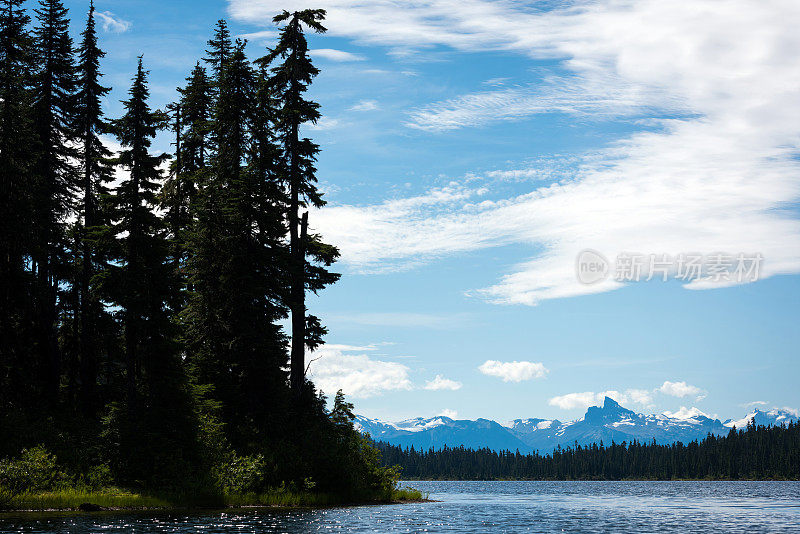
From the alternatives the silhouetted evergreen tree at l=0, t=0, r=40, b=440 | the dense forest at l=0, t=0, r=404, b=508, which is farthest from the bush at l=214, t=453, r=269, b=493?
the silhouetted evergreen tree at l=0, t=0, r=40, b=440

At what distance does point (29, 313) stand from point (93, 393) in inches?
344

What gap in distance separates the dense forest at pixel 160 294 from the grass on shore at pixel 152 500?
0.76 m

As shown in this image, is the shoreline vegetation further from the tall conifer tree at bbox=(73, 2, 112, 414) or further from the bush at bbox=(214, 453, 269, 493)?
the tall conifer tree at bbox=(73, 2, 112, 414)

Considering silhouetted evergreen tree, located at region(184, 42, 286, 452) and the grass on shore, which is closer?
the grass on shore

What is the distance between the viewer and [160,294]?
3944 cm

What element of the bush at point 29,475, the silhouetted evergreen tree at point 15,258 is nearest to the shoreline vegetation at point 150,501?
the bush at point 29,475

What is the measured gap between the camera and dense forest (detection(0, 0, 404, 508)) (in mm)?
37938

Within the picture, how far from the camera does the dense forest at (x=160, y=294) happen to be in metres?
37.9

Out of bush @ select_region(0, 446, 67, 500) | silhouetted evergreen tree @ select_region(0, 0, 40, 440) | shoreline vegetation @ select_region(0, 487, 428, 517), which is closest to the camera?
shoreline vegetation @ select_region(0, 487, 428, 517)

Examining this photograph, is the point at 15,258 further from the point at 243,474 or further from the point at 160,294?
the point at 243,474

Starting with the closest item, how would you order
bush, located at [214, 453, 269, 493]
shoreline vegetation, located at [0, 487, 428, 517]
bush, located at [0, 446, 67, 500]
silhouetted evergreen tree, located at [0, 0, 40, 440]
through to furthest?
shoreline vegetation, located at [0, 487, 428, 517] < bush, located at [0, 446, 67, 500] < bush, located at [214, 453, 269, 493] < silhouetted evergreen tree, located at [0, 0, 40, 440]

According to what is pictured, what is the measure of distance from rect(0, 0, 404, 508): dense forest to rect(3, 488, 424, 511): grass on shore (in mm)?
760

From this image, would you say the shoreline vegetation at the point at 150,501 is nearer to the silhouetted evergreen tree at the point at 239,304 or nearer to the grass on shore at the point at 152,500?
the grass on shore at the point at 152,500

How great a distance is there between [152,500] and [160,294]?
1119 cm
